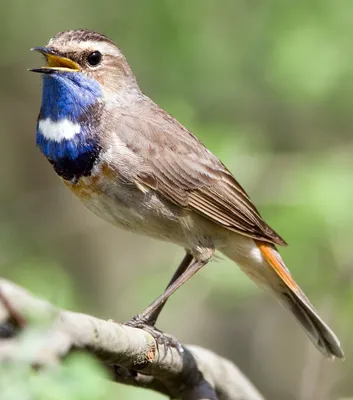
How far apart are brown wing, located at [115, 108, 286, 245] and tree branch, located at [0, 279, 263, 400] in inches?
31.4

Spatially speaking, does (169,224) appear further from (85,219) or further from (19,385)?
(85,219)

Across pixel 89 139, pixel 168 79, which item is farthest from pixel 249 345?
pixel 89 139

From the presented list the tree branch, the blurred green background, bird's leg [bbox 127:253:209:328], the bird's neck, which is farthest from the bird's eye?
the blurred green background

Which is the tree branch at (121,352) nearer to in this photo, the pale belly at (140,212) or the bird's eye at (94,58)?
the pale belly at (140,212)

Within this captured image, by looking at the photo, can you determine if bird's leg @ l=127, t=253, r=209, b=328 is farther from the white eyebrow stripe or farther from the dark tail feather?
the white eyebrow stripe

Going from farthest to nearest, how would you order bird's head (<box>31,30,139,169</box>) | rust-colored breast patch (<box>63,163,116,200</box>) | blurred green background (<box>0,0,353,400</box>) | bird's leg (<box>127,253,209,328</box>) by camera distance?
blurred green background (<box>0,0,353,400</box>)
bird's leg (<box>127,253,209,328</box>)
bird's head (<box>31,30,139,169</box>)
rust-colored breast patch (<box>63,163,116,200</box>)

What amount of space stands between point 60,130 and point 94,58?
0.46 metres

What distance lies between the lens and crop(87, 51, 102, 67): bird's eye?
200 inches

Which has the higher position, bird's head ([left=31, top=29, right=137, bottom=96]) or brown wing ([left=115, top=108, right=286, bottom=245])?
bird's head ([left=31, top=29, right=137, bottom=96])

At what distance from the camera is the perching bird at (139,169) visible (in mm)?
4855

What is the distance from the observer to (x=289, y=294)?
5.65 m

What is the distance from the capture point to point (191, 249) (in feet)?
17.2

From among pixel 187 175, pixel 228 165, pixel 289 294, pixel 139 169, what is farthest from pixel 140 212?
pixel 228 165

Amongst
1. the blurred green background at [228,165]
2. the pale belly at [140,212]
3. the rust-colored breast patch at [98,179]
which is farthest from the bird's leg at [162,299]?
the blurred green background at [228,165]
